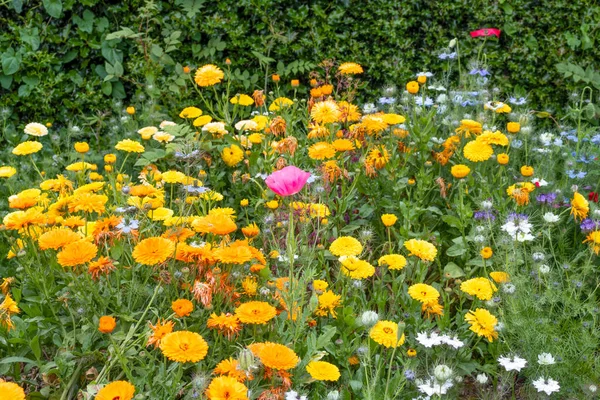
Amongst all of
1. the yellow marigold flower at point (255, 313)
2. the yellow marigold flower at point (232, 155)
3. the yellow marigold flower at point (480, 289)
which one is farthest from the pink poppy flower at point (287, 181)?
the yellow marigold flower at point (232, 155)

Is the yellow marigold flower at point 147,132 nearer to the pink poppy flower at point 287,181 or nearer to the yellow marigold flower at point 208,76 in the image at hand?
the yellow marigold flower at point 208,76

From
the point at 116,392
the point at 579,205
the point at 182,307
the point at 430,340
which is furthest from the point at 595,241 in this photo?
the point at 116,392

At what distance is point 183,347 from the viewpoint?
6.47ft

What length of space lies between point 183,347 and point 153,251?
0.35 meters

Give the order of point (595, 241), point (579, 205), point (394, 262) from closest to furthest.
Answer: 1. point (394, 262)
2. point (595, 241)
3. point (579, 205)

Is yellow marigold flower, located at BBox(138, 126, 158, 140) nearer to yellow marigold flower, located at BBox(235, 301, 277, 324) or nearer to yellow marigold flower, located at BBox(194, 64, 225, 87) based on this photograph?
yellow marigold flower, located at BBox(194, 64, 225, 87)

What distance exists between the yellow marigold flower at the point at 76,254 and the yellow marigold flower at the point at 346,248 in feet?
2.81

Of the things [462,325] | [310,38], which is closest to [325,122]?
[462,325]

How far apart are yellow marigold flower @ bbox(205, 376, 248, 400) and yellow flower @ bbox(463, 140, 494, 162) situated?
5.93 feet

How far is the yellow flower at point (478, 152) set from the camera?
128 inches

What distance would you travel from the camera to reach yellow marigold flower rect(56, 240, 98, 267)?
2.17 m

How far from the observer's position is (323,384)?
Result: 242cm

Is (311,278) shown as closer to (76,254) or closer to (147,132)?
(76,254)

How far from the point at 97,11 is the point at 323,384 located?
11.0 feet
